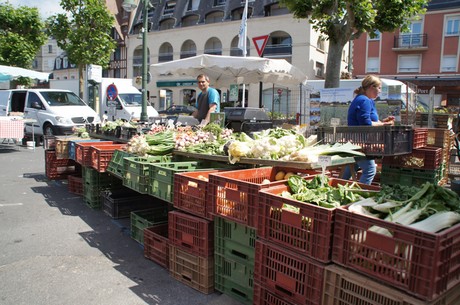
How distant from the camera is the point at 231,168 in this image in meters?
4.29

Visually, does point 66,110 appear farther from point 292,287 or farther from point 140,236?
point 292,287

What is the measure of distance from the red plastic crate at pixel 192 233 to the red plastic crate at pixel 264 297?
66 centimetres

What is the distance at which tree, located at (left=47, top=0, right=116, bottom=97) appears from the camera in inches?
717

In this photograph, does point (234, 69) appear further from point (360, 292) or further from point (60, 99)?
point (360, 292)

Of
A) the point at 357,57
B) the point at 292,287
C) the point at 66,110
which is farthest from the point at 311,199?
the point at 357,57

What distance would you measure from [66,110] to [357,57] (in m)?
27.7

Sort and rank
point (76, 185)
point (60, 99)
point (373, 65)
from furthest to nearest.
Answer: point (373, 65), point (60, 99), point (76, 185)

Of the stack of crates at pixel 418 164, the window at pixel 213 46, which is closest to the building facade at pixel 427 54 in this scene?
the window at pixel 213 46

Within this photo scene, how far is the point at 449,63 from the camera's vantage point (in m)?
29.9

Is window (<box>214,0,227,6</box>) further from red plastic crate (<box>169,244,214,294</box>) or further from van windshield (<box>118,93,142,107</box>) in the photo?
red plastic crate (<box>169,244,214,294</box>)

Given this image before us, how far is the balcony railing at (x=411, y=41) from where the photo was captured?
101 ft

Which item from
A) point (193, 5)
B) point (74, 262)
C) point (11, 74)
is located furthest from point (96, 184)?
point (193, 5)

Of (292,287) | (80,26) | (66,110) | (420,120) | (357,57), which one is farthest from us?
(357,57)

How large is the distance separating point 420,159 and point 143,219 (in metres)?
4.35
